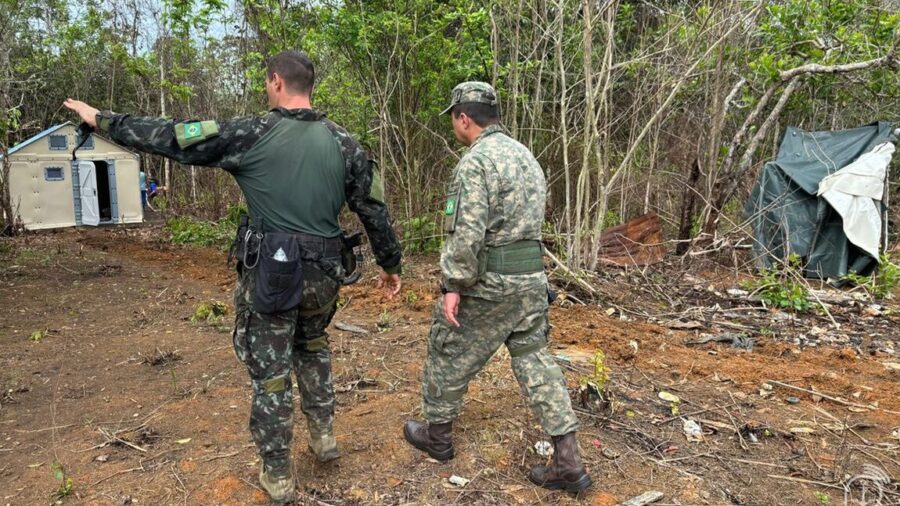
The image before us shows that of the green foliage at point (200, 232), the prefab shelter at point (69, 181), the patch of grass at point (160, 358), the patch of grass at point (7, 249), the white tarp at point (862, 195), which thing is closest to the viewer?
the patch of grass at point (160, 358)

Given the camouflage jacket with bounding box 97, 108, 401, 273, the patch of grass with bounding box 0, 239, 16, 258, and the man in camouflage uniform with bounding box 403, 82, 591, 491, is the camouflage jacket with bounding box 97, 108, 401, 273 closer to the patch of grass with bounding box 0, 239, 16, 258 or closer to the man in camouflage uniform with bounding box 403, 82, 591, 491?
the man in camouflage uniform with bounding box 403, 82, 591, 491

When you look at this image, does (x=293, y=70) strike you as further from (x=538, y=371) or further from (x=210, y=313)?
(x=210, y=313)

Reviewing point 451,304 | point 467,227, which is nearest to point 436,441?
point 451,304

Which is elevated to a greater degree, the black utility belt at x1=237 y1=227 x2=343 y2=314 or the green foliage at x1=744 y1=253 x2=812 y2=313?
the black utility belt at x1=237 y1=227 x2=343 y2=314

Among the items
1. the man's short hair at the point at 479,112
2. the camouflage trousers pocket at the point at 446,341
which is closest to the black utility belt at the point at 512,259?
the camouflage trousers pocket at the point at 446,341

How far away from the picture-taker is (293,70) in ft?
8.20

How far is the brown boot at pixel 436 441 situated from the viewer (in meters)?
2.93

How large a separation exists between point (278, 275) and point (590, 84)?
15.2 feet

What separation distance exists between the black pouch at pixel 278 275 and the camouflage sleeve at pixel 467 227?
63 centimetres

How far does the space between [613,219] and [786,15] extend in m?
3.65

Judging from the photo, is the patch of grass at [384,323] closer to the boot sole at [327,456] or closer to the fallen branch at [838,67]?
the boot sole at [327,456]

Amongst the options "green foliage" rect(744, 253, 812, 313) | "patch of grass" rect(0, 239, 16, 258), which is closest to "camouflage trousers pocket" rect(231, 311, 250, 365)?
"green foliage" rect(744, 253, 812, 313)

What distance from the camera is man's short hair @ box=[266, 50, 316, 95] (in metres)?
2.50

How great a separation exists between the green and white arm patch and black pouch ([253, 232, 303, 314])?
0.46 metres
